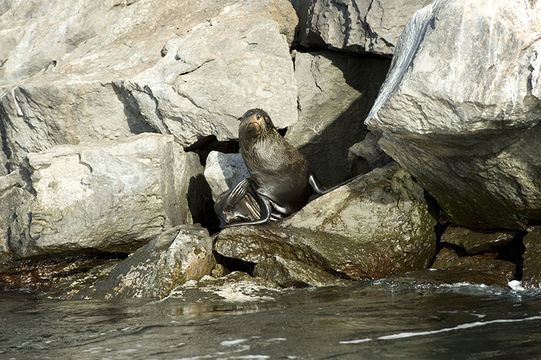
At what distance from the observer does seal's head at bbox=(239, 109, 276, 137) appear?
8.09m

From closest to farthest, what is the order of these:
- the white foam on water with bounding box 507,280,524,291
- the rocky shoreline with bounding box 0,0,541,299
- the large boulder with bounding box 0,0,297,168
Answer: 1. the rocky shoreline with bounding box 0,0,541,299
2. the white foam on water with bounding box 507,280,524,291
3. the large boulder with bounding box 0,0,297,168

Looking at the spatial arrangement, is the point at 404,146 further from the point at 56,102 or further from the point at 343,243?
the point at 56,102

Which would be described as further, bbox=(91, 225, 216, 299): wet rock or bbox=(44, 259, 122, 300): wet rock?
bbox=(44, 259, 122, 300): wet rock

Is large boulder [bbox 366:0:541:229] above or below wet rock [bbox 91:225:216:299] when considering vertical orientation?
above

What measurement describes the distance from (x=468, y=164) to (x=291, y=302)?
1987mm

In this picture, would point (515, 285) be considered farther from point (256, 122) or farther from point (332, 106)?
point (332, 106)

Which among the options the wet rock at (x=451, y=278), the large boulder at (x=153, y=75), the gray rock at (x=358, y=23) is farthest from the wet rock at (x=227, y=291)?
the gray rock at (x=358, y=23)

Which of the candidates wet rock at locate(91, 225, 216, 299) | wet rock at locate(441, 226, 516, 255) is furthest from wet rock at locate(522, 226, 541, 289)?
wet rock at locate(91, 225, 216, 299)

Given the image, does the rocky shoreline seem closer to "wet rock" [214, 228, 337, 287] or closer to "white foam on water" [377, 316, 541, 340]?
"wet rock" [214, 228, 337, 287]

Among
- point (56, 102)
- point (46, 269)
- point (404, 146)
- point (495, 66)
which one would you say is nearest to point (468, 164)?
point (404, 146)

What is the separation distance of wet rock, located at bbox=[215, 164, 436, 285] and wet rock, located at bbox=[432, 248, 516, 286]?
14 cm

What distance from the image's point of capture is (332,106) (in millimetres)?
9516

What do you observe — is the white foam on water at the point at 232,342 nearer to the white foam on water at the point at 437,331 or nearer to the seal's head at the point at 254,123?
the white foam on water at the point at 437,331

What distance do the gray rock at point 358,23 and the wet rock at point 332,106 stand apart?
0.43 metres
